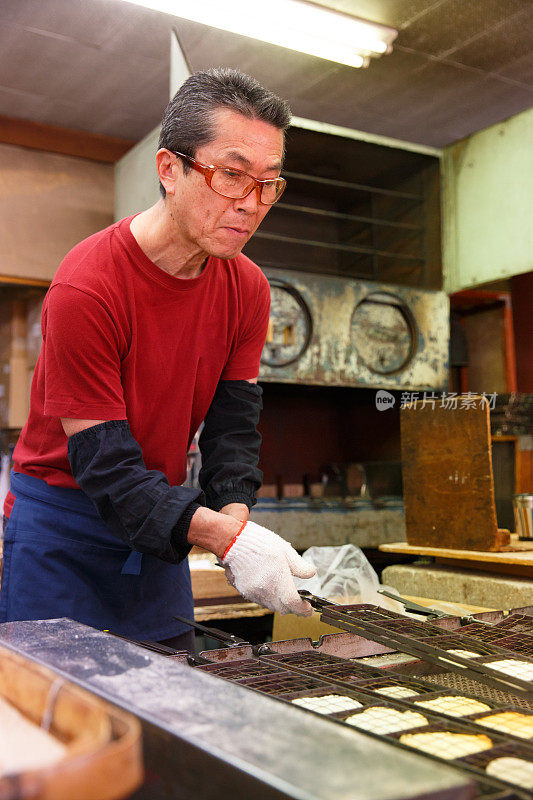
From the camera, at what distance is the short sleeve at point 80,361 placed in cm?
127

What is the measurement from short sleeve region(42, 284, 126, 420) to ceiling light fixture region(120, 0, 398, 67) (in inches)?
85.4

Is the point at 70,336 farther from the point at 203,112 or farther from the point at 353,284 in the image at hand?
the point at 353,284

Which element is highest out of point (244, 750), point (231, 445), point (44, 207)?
point (44, 207)

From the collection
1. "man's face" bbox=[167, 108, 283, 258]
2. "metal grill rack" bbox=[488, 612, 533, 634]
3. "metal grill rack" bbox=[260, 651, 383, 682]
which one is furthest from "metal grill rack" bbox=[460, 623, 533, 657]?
"man's face" bbox=[167, 108, 283, 258]

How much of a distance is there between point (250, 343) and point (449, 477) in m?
0.80

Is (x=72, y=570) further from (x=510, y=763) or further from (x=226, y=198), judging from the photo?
(x=510, y=763)

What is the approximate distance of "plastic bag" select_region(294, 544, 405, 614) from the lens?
1.81 metres

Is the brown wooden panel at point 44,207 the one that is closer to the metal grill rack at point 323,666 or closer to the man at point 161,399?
the man at point 161,399

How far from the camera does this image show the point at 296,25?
3160mm

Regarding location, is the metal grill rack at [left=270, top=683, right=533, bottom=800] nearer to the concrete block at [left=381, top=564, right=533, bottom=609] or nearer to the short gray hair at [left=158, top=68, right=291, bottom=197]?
the short gray hair at [left=158, top=68, right=291, bottom=197]

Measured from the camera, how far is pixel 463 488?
2.04m

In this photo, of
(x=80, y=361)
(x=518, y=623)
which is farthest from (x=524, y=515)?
(x=80, y=361)

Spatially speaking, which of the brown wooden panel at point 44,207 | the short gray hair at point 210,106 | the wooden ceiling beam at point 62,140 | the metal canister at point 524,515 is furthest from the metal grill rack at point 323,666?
the wooden ceiling beam at point 62,140

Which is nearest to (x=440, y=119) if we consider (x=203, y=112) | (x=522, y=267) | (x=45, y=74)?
(x=522, y=267)
